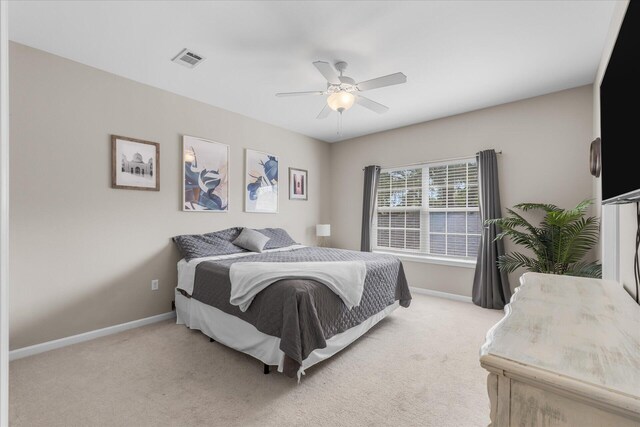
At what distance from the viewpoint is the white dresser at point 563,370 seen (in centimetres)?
50

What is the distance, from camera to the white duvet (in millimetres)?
2207

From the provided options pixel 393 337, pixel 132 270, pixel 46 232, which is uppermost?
pixel 46 232

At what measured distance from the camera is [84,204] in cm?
271

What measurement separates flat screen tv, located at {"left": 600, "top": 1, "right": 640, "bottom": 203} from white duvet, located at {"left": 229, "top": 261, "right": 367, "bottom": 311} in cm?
169

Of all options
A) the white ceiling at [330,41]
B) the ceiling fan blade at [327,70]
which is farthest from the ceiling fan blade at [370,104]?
the ceiling fan blade at [327,70]

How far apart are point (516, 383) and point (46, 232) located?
135 inches

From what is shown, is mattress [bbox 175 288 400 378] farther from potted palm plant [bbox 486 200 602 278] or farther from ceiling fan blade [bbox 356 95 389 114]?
ceiling fan blade [bbox 356 95 389 114]

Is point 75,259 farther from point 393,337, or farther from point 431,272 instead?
point 431,272

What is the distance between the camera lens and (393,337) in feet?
9.11

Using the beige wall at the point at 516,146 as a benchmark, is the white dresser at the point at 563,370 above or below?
below

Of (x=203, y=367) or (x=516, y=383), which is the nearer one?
(x=516, y=383)

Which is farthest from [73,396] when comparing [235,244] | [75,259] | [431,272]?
[431,272]

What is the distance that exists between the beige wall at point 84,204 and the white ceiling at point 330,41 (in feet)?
0.82

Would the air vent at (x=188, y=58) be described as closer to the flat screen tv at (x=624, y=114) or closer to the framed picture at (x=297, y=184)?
the framed picture at (x=297, y=184)
